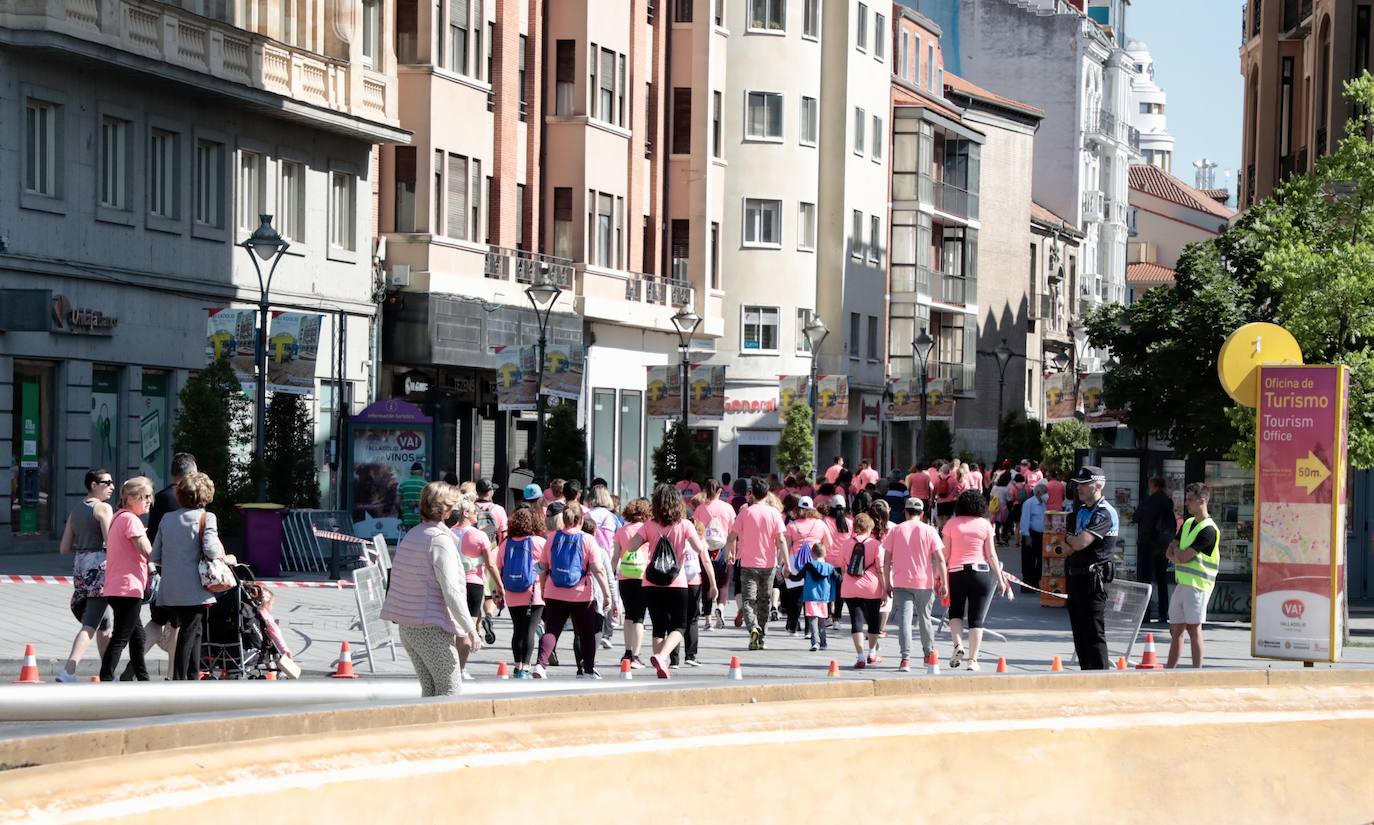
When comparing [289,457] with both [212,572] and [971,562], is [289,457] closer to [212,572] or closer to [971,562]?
[971,562]

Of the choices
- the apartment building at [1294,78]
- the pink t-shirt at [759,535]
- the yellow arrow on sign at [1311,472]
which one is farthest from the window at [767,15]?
the yellow arrow on sign at [1311,472]

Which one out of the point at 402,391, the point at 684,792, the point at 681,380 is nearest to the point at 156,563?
the point at 684,792

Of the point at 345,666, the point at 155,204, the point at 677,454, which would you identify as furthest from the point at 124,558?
the point at 677,454

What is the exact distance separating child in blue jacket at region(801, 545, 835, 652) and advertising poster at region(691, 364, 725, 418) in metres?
27.3

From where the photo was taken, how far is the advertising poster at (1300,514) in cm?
1831

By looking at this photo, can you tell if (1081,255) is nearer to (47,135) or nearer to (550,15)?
(550,15)

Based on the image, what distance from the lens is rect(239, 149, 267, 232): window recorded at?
37.9 m

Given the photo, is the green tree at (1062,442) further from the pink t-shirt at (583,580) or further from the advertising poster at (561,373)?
the pink t-shirt at (583,580)

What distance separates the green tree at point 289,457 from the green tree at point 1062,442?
106ft

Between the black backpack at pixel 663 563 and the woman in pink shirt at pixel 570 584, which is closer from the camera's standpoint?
the woman in pink shirt at pixel 570 584

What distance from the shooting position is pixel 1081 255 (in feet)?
341

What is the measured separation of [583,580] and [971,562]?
3.94 metres

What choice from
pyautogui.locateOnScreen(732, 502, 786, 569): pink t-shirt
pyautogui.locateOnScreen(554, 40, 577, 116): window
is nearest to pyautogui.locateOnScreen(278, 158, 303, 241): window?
pyautogui.locateOnScreen(554, 40, 577, 116): window

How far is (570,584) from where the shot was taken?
18953 mm
